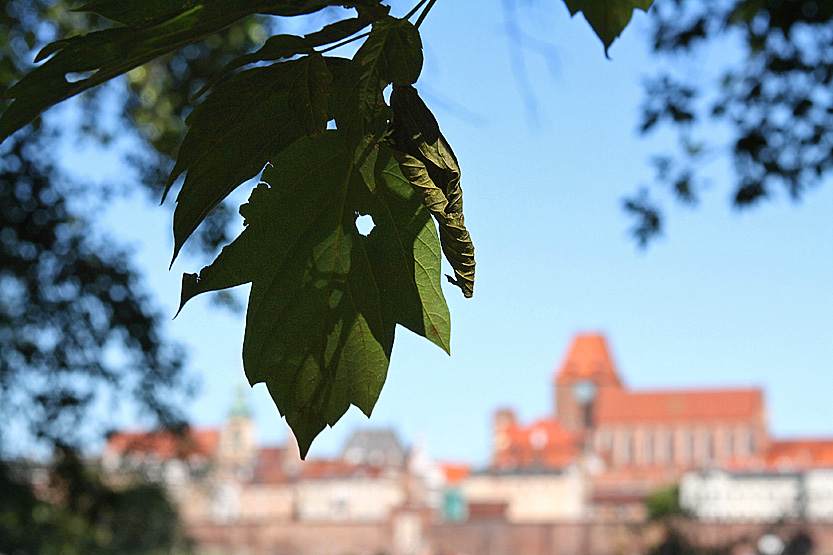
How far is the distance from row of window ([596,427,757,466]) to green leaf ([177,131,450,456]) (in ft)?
114

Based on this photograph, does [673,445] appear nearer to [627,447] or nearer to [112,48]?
[627,447]

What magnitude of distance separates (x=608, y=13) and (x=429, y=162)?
0.32 ft

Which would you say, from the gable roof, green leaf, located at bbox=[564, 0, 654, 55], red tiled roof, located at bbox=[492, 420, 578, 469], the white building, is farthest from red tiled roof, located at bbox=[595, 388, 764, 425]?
green leaf, located at bbox=[564, 0, 654, 55]

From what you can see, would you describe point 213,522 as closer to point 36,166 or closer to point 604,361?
point 604,361

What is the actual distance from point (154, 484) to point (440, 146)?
643 cm

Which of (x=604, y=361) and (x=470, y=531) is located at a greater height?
(x=604, y=361)

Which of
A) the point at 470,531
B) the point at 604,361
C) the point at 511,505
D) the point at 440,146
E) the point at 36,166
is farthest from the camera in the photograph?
the point at 604,361

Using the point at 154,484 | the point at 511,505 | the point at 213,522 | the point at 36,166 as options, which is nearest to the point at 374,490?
the point at 511,505

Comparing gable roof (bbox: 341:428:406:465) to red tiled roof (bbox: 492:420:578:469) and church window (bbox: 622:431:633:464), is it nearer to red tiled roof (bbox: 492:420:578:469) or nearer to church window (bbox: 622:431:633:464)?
red tiled roof (bbox: 492:420:578:469)

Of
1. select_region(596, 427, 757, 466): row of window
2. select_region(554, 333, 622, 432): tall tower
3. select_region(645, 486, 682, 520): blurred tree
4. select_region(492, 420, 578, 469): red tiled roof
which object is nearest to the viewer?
select_region(645, 486, 682, 520): blurred tree

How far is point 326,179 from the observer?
195mm

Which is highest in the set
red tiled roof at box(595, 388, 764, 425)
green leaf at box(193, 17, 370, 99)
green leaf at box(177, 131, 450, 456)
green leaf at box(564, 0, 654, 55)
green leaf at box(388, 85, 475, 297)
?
red tiled roof at box(595, 388, 764, 425)

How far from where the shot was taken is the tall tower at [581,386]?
118 ft

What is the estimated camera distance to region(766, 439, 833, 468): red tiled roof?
3064 cm
